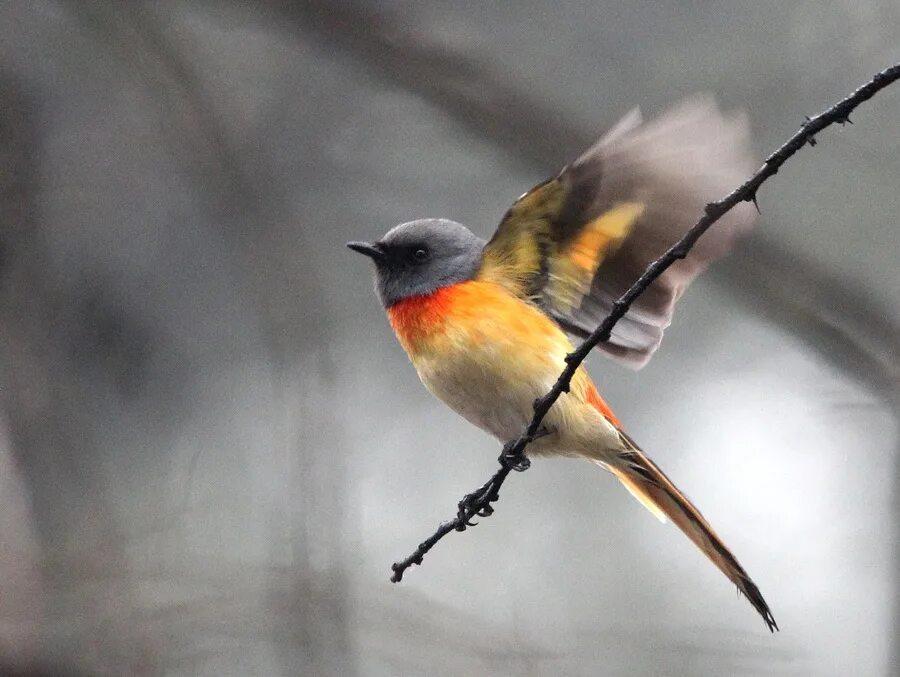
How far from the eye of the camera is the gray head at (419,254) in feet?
11.8

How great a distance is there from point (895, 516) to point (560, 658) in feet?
5.87

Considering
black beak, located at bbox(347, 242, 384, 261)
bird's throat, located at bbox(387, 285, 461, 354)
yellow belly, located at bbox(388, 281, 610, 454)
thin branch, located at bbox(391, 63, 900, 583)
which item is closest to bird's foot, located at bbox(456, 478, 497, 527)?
thin branch, located at bbox(391, 63, 900, 583)

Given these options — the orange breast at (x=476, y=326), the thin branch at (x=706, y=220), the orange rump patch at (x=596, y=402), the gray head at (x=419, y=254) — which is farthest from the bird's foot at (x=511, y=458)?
the gray head at (x=419, y=254)

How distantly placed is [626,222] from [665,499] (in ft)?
3.01

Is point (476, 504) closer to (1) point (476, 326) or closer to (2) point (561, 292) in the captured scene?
(1) point (476, 326)

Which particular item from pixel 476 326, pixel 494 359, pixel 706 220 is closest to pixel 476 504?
pixel 494 359

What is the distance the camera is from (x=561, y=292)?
3549 mm

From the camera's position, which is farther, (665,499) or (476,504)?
(665,499)

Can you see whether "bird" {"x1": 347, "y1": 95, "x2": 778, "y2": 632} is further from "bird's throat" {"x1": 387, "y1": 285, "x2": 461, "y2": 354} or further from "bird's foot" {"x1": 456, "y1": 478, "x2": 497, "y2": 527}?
"bird's foot" {"x1": 456, "y1": 478, "x2": 497, "y2": 527}

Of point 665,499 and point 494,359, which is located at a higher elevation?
point 494,359

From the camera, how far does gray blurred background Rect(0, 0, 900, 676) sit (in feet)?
14.1

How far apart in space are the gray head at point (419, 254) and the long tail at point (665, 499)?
79cm

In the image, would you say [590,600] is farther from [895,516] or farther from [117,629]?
[117,629]

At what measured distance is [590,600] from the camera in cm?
655
